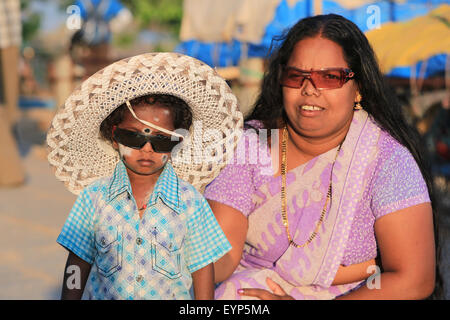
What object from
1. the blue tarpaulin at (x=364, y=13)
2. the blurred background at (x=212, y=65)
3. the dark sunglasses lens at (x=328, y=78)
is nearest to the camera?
the dark sunglasses lens at (x=328, y=78)

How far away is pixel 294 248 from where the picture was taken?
7.48 ft

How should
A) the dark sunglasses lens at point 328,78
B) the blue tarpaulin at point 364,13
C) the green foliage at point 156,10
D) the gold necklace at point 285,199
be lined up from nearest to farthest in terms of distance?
the dark sunglasses lens at point 328,78 → the gold necklace at point 285,199 → the blue tarpaulin at point 364,13 → the green foliage at point 156,10

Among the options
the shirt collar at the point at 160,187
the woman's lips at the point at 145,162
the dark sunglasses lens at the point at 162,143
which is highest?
the dark sunglasses lens at the point at 162,143

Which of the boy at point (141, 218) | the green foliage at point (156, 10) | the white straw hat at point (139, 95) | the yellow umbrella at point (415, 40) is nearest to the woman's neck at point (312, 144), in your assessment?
the white straw hat at point (139, 95)

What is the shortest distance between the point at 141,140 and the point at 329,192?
0.92 m

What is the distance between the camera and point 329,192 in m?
2.25

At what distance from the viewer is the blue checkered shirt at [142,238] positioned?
5.69 feet

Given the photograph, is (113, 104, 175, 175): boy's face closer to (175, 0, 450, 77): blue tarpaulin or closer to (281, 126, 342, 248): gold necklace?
(281, 126, 342, 248): gold necklace

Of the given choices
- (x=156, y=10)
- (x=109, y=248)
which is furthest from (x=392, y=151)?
(x=156, y=10)

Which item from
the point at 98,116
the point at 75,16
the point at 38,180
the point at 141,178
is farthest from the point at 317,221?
the point at 38,180

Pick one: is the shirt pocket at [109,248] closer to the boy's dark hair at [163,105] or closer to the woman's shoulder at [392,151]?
the boy's dark hair at [163,105]

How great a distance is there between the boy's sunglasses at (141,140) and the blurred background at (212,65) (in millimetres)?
408

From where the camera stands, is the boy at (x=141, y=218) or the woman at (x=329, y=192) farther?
the woman at (x=329, y=192)

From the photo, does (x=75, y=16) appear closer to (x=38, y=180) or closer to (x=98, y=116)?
(x=98, y=116)
